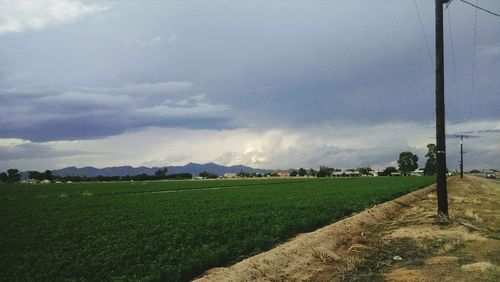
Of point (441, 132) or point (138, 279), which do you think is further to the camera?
point (441, 132)

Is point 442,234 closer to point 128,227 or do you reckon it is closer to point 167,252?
point 167,252

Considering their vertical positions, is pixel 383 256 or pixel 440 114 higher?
pixel 440 114

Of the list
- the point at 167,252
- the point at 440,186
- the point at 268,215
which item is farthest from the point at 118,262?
the point at 440,186

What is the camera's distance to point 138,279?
9562 millimetres

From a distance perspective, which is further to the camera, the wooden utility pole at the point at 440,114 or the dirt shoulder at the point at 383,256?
the wooden utility pole at the point at 440,114

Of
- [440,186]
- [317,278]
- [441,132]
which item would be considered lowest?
[317,278]

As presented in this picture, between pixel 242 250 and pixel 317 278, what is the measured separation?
2889 mm

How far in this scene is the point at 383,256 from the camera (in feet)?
42.9

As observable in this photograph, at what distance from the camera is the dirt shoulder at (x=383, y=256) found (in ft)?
34.4

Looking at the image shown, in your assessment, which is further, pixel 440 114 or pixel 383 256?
pixel 440 114

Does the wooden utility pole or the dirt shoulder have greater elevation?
the wooden utility pole

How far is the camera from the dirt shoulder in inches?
413

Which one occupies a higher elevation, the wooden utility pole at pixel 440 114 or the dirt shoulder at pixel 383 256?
the wooden utility pole at pixel 440 114

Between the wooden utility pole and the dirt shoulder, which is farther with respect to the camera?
the wooden utility pole
